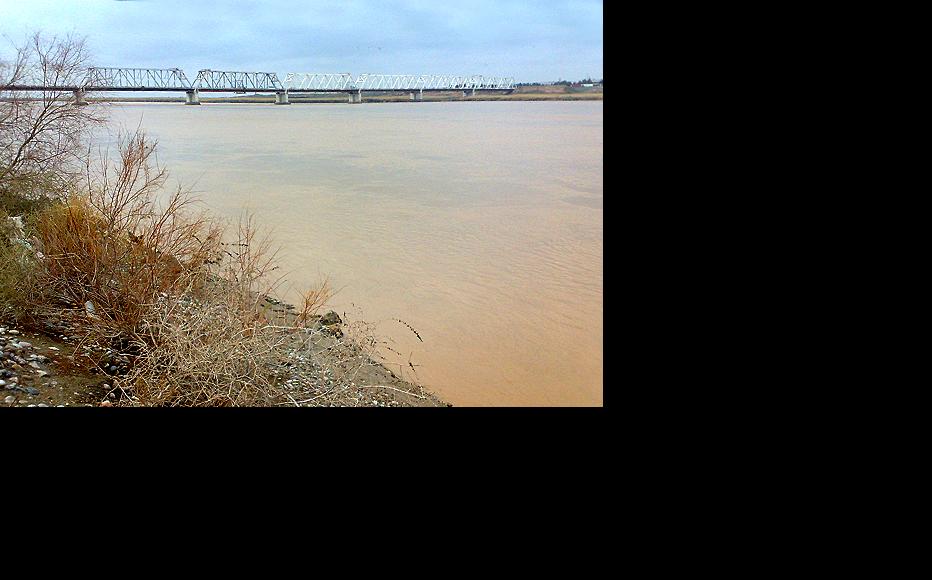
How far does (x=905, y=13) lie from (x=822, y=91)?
0.16 meters

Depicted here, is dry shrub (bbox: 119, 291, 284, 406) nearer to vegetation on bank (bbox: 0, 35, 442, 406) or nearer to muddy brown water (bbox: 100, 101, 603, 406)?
vegetation on bank (bbox: 0, 35, 442, 406)

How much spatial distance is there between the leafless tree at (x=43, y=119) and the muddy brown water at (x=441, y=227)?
0.39m

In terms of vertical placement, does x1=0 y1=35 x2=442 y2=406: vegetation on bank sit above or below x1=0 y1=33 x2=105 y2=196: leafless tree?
below

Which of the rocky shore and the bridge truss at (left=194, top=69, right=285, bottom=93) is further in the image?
the bridge truss at (left=194, top=69, right=285, bottom=93)

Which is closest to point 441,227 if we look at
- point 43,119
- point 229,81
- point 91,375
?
point 229,81

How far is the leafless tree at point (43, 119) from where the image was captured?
368cm

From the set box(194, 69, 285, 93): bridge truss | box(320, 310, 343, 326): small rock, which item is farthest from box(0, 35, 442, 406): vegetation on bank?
box(194, 69, 285, 93): bridge truss

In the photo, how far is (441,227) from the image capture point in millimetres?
8805

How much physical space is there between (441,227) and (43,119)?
5.34 metres

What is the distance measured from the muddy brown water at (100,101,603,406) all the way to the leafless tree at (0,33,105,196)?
387 mm

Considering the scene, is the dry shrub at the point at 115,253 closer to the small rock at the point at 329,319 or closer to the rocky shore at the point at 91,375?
the rocky shore at the point at 91,375

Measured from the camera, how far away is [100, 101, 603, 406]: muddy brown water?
16.7ft

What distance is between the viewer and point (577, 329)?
19.6 feet

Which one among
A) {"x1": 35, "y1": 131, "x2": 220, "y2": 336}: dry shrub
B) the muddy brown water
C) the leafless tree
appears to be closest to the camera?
{"x1": 35, "y1": 131, "x2": 220, "y2": 336}: dry shrub
